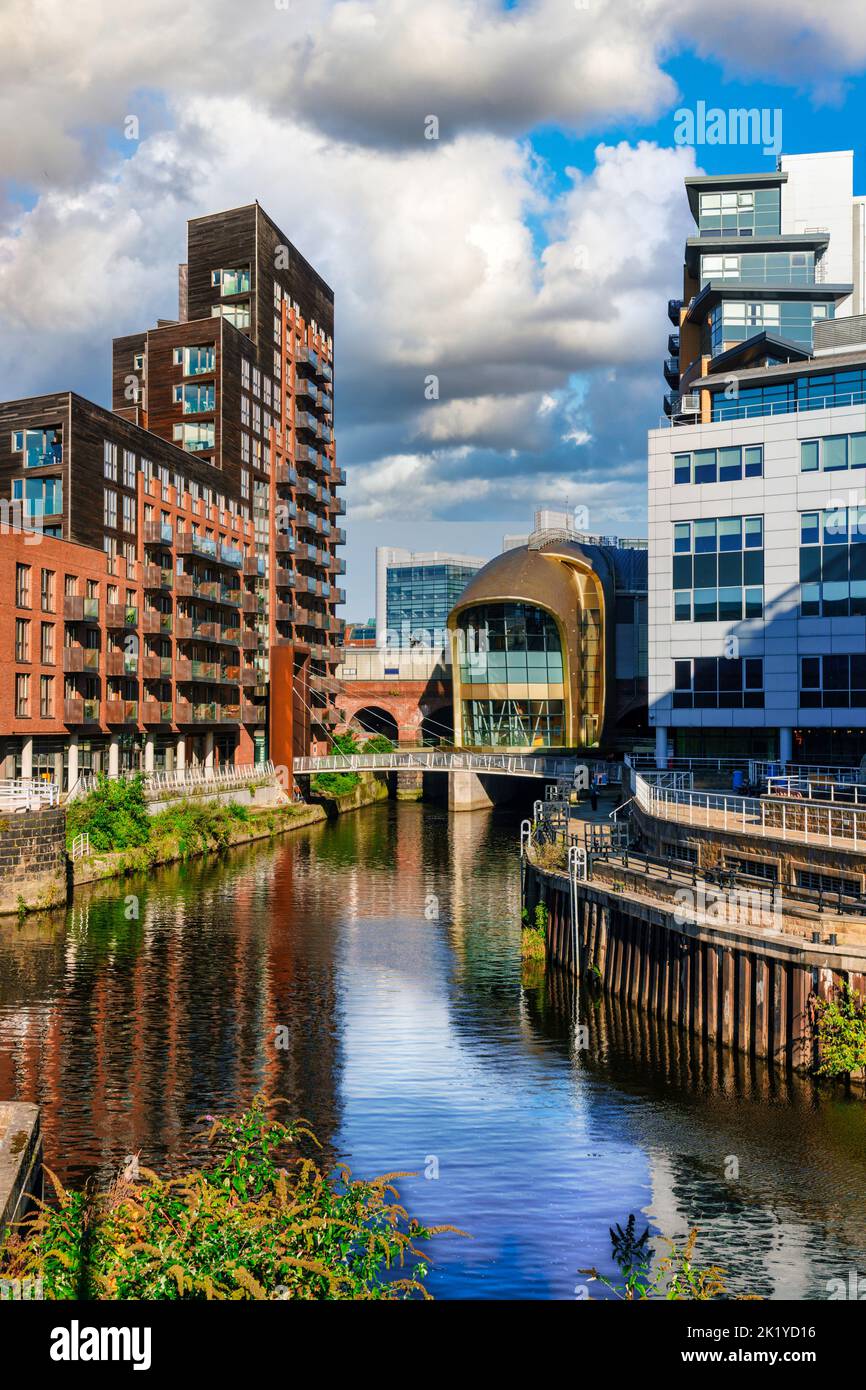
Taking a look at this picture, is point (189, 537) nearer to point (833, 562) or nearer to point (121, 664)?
point (121, 664)

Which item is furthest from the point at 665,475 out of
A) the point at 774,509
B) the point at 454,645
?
the point at 454,645

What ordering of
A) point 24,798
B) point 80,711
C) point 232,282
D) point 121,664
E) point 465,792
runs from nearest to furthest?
point 24,798, point 80,711, point 121,664, point 465,792, point 232,282

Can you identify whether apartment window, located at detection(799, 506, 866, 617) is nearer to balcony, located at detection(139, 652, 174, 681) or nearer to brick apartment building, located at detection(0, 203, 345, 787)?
brick apartment building, located at detection(0, 203, 345, 787)

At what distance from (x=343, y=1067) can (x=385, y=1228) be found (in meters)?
14.3

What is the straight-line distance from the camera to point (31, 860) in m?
43.8

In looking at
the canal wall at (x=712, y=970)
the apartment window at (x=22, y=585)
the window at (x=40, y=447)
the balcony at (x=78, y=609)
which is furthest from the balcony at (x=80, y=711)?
the canal wall at (x=712, y=970)

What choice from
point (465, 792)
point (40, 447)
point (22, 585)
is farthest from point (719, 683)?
point (465, 792)

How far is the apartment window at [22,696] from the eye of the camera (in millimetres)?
56781

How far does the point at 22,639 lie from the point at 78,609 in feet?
16.5

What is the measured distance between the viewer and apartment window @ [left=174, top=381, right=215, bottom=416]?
→ 86875 mm

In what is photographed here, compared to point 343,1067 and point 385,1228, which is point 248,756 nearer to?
point 343,1067

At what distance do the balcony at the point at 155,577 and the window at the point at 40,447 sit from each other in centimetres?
1030

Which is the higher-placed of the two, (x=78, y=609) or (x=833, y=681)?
(x=78, y=609)

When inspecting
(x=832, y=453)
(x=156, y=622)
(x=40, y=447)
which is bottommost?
(x=156, y=622)
